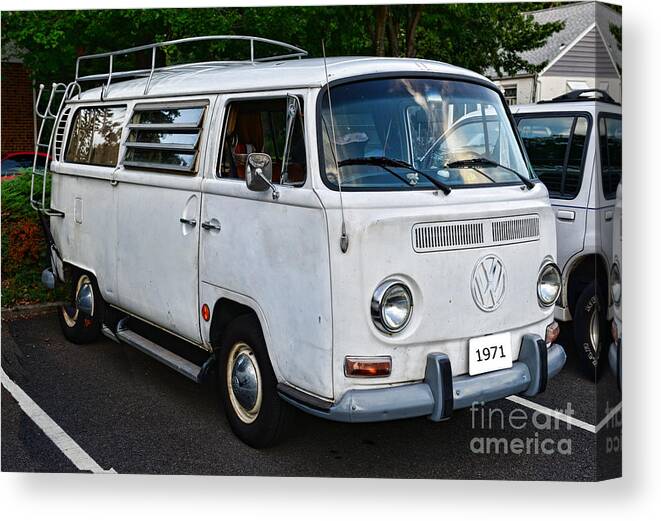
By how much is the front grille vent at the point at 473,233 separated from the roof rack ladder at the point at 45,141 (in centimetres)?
302

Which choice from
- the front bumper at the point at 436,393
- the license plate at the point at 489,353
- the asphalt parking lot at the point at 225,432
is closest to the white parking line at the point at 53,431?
the asphalt parking lot at the point at 225,432

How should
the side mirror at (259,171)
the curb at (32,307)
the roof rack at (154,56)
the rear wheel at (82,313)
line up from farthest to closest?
the rear wheel at (82,313) < the curb at (32,307) < the roof rack at (154,56) < the side mirror at (259,171)

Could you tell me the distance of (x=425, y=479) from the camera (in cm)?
496

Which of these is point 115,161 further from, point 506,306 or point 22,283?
point 506,306

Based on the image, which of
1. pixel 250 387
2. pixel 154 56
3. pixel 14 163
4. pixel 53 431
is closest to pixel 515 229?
pixel 250 387

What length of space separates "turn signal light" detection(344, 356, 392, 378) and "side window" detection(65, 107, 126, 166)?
274 centimetres

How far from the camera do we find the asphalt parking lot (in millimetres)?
4875

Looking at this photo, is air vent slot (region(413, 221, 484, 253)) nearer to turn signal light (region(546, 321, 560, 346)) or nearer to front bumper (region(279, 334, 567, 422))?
front bumper (region(279, 334, 567, 422))

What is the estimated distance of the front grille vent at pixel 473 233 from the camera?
14.3 feet

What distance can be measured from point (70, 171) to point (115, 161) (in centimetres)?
57

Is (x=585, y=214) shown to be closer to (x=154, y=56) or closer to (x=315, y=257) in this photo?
(x=315, y=257)

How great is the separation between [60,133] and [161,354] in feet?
6.64

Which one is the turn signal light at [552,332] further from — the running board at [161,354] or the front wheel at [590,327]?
the running board at [161,354]

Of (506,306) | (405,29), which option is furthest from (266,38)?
(506,306)
